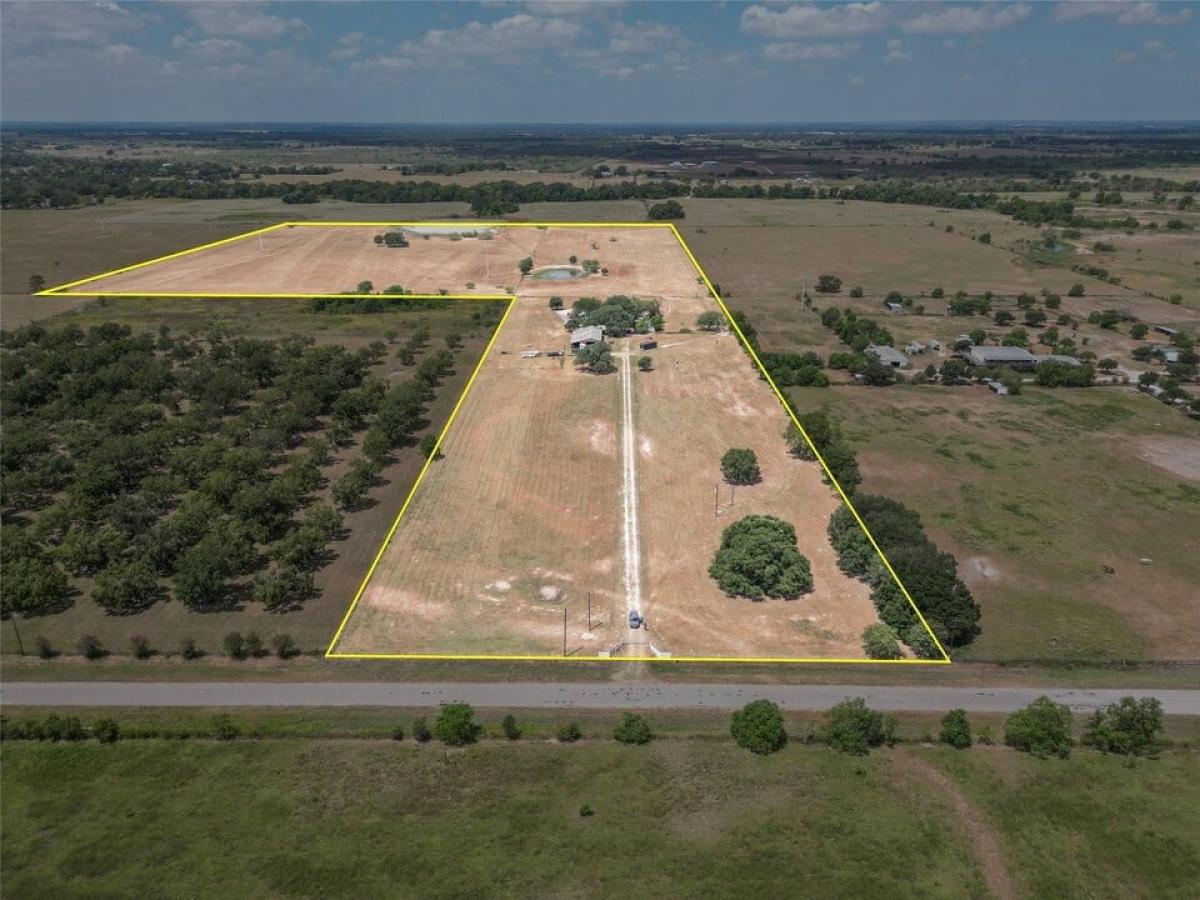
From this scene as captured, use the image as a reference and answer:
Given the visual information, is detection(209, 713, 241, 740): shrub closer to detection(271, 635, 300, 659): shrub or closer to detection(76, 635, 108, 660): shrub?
detection(271, 635, 300, 659): shrub

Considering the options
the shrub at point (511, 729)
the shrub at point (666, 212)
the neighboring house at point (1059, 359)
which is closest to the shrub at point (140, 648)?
the shrub at point (511, 729)

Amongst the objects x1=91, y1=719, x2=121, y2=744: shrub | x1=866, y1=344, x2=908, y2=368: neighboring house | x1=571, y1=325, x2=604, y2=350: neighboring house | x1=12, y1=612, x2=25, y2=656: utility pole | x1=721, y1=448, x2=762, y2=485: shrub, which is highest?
x1=571, y1=325, x2=604, y2=350: neighboring house

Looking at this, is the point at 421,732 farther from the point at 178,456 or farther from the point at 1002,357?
the point at 1002,357

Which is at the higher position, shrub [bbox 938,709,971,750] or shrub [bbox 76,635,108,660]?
shrub [bbox 76,635,108,660]

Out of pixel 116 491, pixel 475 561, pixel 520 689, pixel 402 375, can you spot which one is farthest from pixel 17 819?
pixel 402 375

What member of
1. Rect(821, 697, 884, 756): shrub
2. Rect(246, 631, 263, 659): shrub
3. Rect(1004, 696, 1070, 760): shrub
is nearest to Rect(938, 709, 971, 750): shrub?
Rect(1004, 696, 1070, 760): shrub
